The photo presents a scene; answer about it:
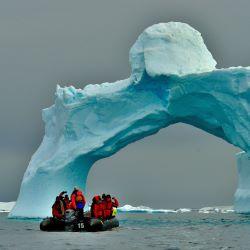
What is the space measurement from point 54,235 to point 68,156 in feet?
29.2

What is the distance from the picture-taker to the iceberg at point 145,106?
2756 cm

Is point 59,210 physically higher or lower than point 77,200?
lower

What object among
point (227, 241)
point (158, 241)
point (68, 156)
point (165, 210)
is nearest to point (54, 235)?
point (158, 241)

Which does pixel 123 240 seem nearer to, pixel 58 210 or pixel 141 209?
pixel 58 210

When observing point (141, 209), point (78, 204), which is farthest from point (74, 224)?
point (141, 209)

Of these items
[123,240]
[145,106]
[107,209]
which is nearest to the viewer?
[123,240]

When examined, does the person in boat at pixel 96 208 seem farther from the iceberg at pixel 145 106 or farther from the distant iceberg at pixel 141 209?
the distant iceberg at pixel 141 209

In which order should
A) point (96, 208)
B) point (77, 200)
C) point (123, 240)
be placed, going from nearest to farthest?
1. point (123, 240)
2. point (77, 200)
3. point (96, 208)

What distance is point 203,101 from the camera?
28312 millimetres

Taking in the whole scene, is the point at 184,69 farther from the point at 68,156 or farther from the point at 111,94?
the point at 68,156

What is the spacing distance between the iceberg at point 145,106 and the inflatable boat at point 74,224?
7.20 m

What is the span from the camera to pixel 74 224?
21047 millimetres

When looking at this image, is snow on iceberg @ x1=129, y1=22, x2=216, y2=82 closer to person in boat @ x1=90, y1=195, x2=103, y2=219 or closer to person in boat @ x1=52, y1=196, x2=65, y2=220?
person in boat @ x1=90, y1=195, x2=103, y2=219

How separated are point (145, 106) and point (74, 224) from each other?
8809mm
